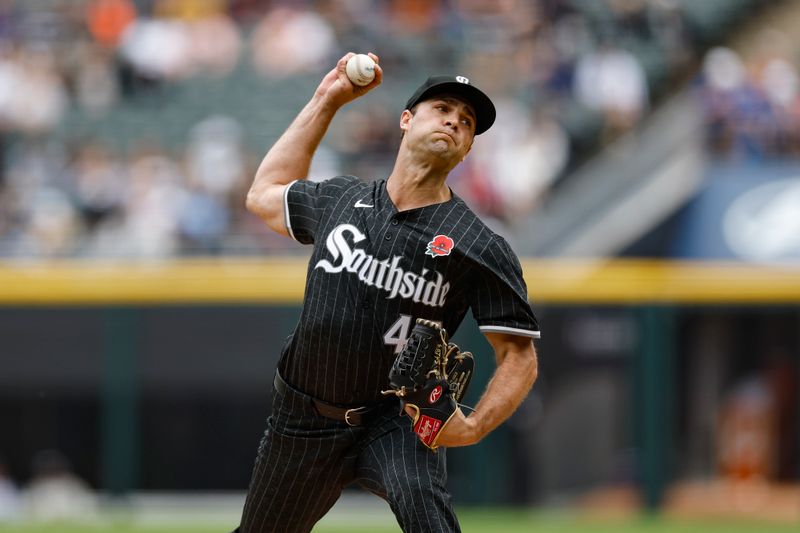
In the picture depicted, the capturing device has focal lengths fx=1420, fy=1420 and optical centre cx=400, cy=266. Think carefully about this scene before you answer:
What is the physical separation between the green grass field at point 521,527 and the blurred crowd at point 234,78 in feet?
8.63

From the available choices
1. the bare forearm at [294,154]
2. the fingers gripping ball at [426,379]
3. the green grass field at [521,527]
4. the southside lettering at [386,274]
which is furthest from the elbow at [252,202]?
the green grass field at [521,527]

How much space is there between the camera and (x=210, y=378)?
12.5 metres

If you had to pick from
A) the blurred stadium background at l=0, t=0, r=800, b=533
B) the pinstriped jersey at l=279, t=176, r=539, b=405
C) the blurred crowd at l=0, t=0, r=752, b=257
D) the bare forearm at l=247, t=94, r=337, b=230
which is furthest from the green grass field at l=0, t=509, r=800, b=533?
the pinstriped jersey at l=279, t=176, r=539, b=405

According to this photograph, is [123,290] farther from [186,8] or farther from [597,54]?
[597,54]

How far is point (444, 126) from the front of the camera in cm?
489

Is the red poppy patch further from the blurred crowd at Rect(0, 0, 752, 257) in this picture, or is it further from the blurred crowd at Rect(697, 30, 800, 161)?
the blurred crowd at Rect(697, 30, 800, 161)

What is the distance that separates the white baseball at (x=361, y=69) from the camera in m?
5.22

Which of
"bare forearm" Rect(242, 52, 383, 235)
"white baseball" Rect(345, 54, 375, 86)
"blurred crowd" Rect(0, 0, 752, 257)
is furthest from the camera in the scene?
"blurred crowd" Rect(0, 0, 752, 257)

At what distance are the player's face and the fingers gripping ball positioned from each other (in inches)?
24.5

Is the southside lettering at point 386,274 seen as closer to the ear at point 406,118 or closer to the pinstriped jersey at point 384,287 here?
the pinstriped jersey at point 384,287

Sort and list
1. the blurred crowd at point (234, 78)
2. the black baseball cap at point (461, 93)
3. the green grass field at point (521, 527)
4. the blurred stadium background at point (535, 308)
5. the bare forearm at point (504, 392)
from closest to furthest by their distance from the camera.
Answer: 1. the bare forearm at point (504, 392)
2. the black baseball cap at point (461, 93)
3. the green grass field at point (521, 527)
4. the blurred stadium background at point (535, 308)
5. the blurred crowd at point (234, 78)

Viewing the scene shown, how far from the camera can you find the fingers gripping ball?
4.63m

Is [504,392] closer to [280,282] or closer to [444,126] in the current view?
[444,126]

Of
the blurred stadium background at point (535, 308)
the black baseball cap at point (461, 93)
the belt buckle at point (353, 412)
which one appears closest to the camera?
the black baseball cap at point (461, 93)
